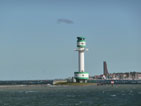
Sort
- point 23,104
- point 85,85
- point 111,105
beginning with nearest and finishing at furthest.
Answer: point 111,105 → point 23,104 → point 85,85

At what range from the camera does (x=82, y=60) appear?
196375 millimetres

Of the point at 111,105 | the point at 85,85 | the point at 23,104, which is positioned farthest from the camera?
the point at 85,85

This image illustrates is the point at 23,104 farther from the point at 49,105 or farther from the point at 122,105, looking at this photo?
Result: the point at 122,105

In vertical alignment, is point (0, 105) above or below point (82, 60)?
below

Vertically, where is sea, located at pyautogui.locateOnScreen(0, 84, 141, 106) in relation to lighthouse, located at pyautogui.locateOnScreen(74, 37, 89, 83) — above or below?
below

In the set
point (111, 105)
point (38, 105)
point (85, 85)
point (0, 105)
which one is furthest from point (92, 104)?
point (85, 85)

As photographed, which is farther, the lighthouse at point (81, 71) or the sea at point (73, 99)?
the lighthouse at point (81, 71)

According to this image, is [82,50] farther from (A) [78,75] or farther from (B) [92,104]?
(B) [92,104]

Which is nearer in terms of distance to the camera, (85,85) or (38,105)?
(38,105)

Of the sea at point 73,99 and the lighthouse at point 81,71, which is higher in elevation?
the lighthouse at point 81,71

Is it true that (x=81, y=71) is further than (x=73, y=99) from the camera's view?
Yes

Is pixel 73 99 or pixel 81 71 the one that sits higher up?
pixel 81 71

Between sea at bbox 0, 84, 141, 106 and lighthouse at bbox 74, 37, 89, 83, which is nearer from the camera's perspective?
sea at bbox 0, 84, 141, 106

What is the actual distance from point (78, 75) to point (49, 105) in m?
106
